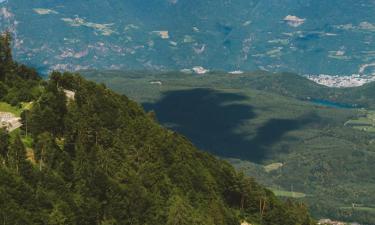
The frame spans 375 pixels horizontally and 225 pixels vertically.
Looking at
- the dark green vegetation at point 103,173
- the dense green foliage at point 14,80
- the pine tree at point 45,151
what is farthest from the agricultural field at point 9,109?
the pine tree at point 45,151

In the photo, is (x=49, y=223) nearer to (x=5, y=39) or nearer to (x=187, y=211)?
(x=187, y=211)

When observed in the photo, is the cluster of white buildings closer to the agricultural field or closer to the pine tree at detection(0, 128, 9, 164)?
the agricultural field

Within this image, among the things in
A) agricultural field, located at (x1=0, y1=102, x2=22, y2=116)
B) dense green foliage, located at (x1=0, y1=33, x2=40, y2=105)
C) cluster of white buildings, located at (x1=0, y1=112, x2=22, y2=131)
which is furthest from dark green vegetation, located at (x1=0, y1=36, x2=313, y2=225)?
cluster of white buildings, located at (x1=0, y1=112, x2=22, y2=131)

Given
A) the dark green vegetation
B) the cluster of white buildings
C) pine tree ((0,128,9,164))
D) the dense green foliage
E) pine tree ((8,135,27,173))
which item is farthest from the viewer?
the dense green foliage

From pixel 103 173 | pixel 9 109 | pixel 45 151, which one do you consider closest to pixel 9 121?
pixel 9 109

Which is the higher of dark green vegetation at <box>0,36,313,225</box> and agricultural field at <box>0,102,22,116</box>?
agricultural field at <box>0,102,22,116</box>

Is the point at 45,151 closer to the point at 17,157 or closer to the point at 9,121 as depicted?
the point at 17,157
